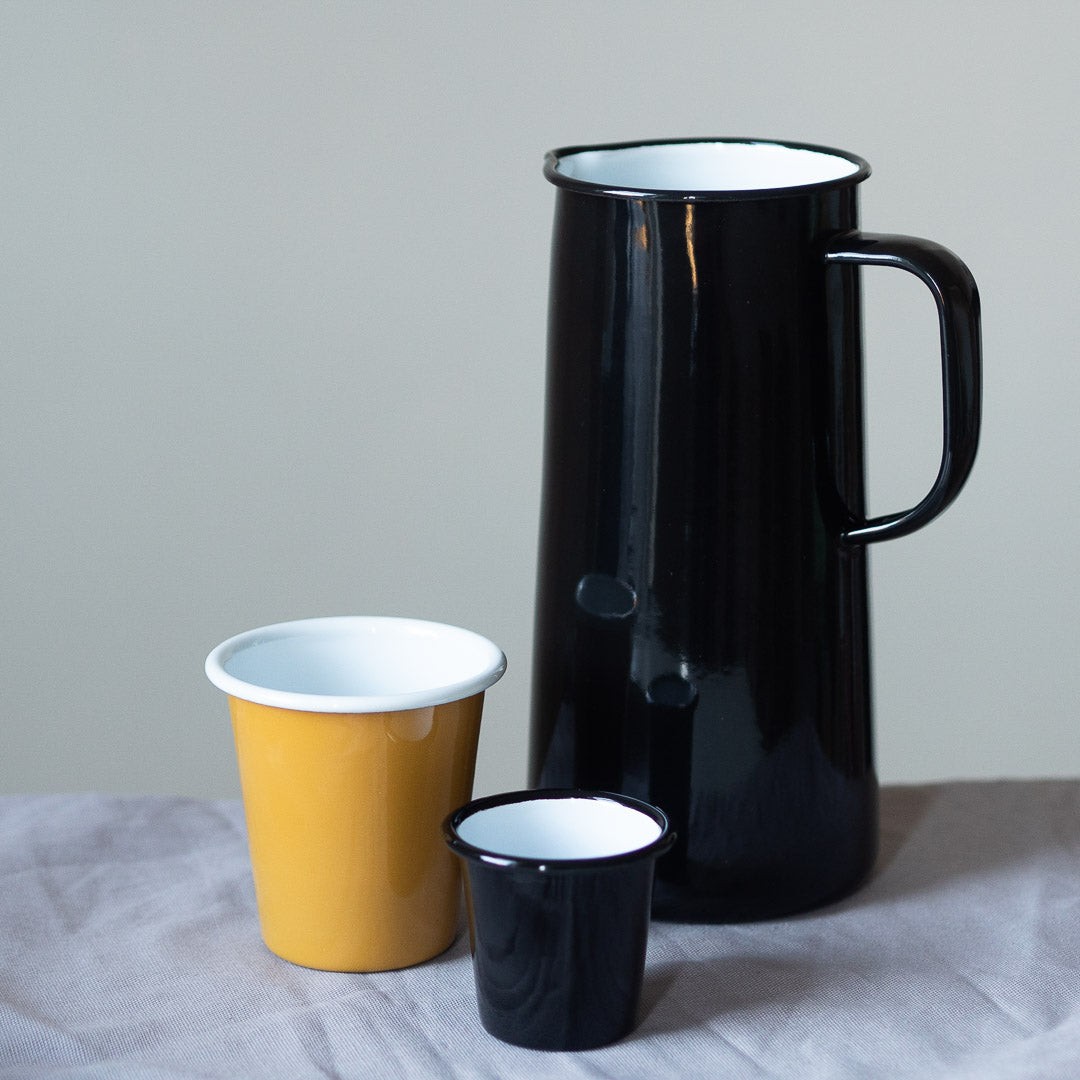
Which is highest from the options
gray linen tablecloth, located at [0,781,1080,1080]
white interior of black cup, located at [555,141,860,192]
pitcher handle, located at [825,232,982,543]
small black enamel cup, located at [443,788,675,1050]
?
white interior of black cup, located at [555,141,860,192]

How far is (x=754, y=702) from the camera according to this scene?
0.61 metres

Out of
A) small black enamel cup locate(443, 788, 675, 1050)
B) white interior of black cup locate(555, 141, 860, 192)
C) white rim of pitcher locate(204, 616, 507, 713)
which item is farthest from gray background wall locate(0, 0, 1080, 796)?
small black enamel cup locate(443, 788, 675, 1050)

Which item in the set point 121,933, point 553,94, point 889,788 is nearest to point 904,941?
point 889,788

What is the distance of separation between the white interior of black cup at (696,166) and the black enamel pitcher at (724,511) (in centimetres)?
2

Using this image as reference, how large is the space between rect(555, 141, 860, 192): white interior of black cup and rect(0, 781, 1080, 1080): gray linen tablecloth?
0.31m

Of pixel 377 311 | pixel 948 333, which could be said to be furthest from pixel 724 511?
pixel 377 311

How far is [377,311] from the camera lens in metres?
1.33

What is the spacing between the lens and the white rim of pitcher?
1.80ft

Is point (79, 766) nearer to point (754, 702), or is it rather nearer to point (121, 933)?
point (121, 933)

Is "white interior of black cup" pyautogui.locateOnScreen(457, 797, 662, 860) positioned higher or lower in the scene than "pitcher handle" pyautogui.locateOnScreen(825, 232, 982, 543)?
lower

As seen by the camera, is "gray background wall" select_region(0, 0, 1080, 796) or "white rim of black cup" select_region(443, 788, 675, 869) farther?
"gray background wall" select_region(0, 0, 1080, 796)

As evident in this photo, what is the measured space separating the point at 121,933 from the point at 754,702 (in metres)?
0.27

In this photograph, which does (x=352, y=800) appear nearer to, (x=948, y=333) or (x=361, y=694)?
(x=361, y=694)

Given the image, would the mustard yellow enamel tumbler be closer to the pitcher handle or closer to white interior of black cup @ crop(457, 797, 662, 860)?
white interior of black cup @ crop(457, 797, 662, 860)
